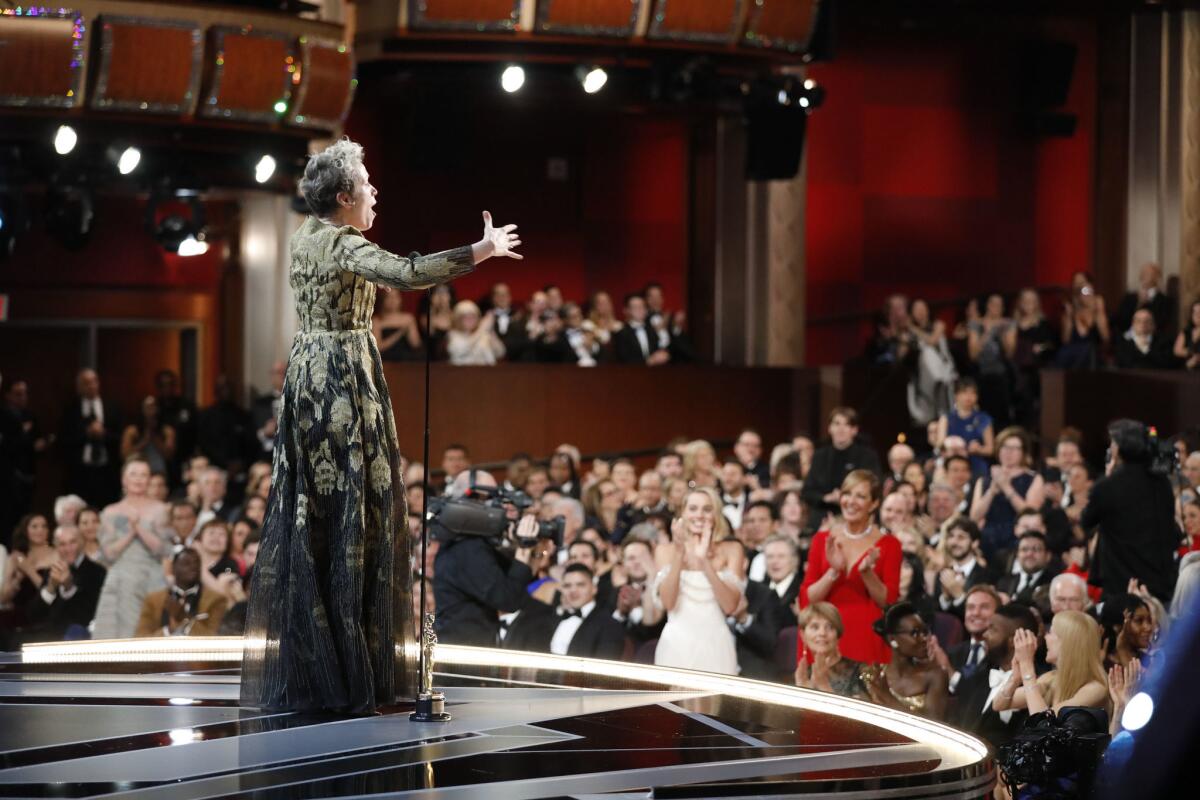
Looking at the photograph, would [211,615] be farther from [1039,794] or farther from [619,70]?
[619,70]

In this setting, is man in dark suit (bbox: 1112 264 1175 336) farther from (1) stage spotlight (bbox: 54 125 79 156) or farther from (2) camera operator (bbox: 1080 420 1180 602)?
(1) stage spotlight (bbox: 54 125 79 156)

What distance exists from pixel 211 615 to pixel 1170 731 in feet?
21.3

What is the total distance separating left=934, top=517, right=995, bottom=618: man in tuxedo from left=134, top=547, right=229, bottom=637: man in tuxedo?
2.93 m

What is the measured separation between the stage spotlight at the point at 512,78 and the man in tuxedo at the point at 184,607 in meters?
4.55

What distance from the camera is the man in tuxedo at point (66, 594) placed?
7641 mm

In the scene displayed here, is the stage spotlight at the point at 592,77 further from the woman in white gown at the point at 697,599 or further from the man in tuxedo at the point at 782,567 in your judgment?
the woman in white gown at the point at 697,599

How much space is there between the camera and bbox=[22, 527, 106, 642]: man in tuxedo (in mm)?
7641

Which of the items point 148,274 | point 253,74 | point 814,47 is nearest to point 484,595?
point 253,74

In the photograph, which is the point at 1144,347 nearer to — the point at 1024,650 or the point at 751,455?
the point at 751,455

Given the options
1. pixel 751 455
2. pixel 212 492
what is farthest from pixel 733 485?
pixel 212 492

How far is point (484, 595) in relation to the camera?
6.34 metres

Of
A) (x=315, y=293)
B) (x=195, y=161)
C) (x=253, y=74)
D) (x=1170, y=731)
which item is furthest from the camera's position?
(x=195, y=161)

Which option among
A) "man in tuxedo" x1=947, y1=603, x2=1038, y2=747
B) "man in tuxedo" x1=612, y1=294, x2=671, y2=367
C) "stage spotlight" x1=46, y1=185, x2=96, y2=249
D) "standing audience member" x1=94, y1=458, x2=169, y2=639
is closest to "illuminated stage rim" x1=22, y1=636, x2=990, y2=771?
"man in tuxedo" x1=947, y1=603, x2=1038, y2=747

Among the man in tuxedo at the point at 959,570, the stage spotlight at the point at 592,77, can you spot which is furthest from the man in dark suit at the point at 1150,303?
the man in tuxedo at the point at 959,570
